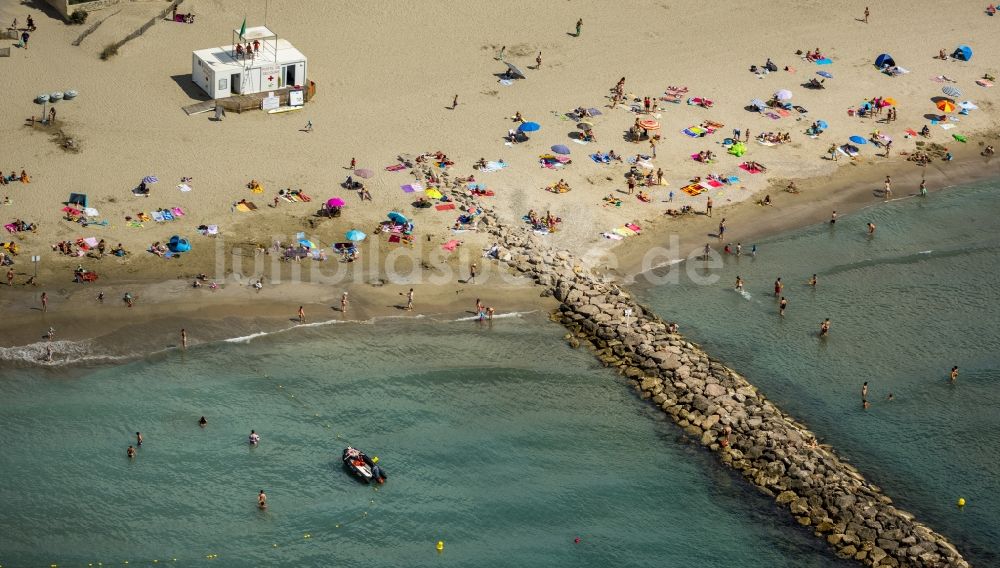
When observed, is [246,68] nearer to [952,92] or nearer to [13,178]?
[13,178]

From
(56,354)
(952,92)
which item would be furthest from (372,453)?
(952,92)

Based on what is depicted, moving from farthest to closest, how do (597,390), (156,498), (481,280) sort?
(481,280), (597,390), (156,498)

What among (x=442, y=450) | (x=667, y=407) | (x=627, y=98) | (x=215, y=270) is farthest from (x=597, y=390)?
(x=627, y=98)

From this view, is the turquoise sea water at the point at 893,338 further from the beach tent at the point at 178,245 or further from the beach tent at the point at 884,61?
the beach tent at the point at 178,245

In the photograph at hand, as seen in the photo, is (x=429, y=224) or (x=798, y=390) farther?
(x=429, y=224)

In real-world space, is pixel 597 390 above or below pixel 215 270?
below

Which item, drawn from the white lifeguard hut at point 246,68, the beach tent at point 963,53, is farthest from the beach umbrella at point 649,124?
the beach tent at point 963,53

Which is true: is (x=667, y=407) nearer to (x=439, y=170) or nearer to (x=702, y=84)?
(x=439, y=170)

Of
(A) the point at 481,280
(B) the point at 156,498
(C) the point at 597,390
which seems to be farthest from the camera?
(A) the point at 481,280
